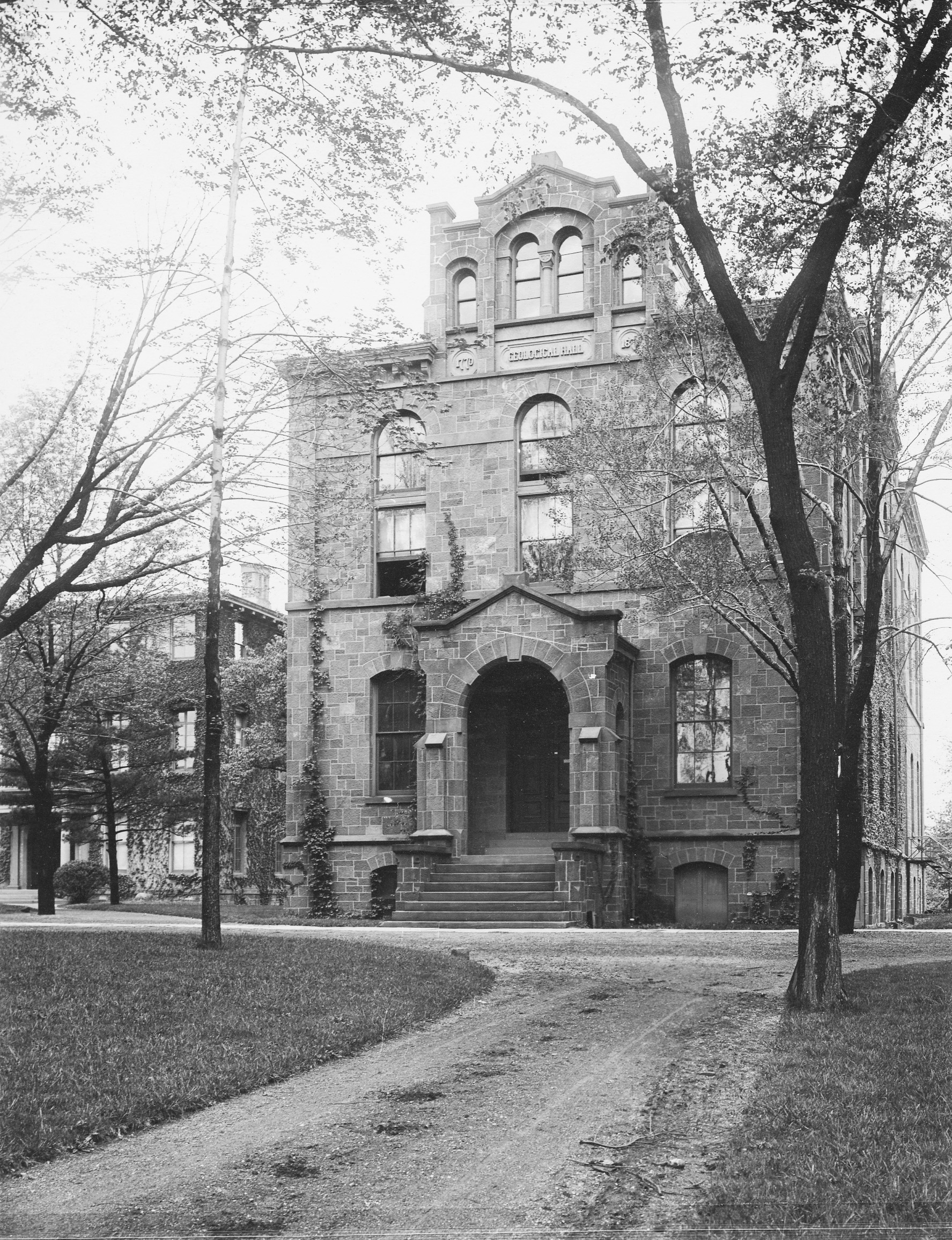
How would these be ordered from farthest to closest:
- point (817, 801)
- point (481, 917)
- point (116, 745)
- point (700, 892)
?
point (116, 745)
point (700, 892)
point (481, 917)
point (817, 801)

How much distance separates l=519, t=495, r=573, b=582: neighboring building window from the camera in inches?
1090

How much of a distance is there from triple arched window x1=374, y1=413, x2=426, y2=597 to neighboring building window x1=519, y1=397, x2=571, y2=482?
2312mm

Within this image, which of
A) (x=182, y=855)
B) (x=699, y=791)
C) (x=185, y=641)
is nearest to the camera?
(x=699, y=791)

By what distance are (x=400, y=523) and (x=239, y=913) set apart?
9.18m

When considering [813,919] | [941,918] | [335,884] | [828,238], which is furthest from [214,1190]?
[941,918]

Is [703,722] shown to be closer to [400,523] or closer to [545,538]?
[545,538]

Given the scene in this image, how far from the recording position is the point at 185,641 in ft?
135

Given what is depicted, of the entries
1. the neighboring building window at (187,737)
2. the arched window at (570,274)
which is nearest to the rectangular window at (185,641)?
the neighboring building window at (187,737)

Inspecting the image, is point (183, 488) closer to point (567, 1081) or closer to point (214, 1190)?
point (567, 1081)

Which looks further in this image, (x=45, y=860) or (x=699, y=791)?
(x=45, y=860)

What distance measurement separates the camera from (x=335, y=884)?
28.1 metres

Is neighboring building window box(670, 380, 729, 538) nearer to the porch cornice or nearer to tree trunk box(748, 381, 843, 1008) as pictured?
the porch cornice

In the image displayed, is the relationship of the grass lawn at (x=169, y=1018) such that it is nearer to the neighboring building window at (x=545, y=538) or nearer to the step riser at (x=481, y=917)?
the step riser at (x=481, y=917)

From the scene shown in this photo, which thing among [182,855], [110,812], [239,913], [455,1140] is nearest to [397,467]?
[110,812]
